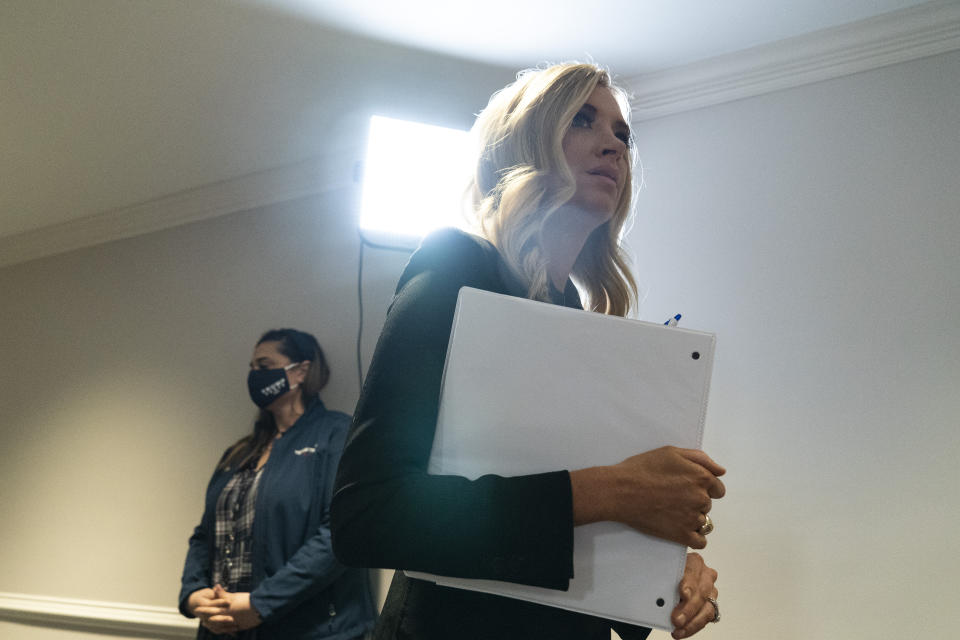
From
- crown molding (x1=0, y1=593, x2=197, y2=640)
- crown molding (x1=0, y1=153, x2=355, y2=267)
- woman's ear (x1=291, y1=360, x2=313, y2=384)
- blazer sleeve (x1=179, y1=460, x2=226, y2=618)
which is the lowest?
crown molding (x1=0, y1=593, x2=197, y2=640)

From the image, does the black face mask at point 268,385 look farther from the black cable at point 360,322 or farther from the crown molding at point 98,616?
the crown molding at point 98,616

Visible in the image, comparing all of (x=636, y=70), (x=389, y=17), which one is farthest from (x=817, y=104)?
(x=389, y=17)

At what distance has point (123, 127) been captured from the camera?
10.0 feet

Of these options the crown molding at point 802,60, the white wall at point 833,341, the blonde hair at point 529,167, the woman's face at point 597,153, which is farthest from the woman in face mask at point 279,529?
the woman's face at point 597,153

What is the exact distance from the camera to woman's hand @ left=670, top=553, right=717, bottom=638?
74 centimetres

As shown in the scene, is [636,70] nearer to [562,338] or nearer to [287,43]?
[287,43]

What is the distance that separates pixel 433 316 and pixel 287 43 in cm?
199

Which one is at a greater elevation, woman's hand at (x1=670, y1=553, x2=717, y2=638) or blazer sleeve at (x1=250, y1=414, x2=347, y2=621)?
woman's hand at (x1=670, y1=553, x2=717, y2=638)

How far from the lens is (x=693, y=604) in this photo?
2.43ft

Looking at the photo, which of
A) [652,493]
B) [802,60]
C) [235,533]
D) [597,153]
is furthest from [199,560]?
[802,60]

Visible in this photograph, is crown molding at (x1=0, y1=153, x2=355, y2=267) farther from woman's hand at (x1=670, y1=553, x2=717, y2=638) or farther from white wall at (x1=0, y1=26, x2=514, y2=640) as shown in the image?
woman's hand at (x1=670, y1=553, x2=717, y2=638)

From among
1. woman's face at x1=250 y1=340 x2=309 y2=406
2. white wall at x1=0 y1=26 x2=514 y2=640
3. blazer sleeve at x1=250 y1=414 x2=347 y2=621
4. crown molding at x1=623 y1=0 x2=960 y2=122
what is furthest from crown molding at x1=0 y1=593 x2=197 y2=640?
crown molding at x1=623 y1=0 x2=960 y2=122

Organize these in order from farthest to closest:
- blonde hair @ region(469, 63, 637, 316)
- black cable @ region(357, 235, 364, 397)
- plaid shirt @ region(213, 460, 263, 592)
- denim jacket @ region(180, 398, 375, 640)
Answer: black cable @ region(357, 235, 364, 397)
plaid shirt @ region(213, 460, 263, 592)
denim jacket @ region(180, 398, 375, 640)
blonde hair @ region(469, 63, 637, 316)

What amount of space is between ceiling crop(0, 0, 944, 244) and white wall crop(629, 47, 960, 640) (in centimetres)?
33
